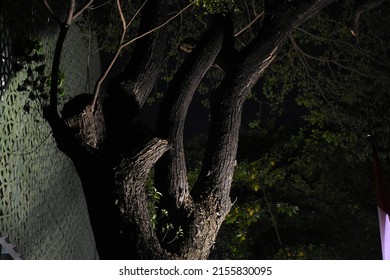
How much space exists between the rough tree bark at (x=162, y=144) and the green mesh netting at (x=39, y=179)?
608 mm

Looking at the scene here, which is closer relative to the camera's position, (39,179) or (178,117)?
(178,117)

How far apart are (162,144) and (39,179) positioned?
3.04 metres

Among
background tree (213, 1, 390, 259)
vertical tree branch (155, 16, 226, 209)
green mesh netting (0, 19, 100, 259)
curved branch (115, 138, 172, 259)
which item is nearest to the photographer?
curved branch (115, 138, 172, 259)

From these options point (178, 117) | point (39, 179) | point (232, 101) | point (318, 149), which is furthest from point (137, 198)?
point (318, 149)

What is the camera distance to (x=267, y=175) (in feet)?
35.3

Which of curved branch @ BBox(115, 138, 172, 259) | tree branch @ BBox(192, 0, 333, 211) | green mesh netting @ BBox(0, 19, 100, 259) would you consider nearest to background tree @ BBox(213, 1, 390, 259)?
tree branch @ BBox(192, 0, 333, 211)

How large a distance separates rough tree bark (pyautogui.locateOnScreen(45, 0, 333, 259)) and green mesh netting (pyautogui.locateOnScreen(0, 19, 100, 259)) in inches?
23.9

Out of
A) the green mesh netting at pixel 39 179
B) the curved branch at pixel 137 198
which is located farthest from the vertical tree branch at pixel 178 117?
the green mesh netting at pixel 39 179

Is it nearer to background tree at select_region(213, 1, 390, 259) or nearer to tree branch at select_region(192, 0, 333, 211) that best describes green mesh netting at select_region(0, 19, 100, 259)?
tree branch at select_region(192, 0, 333, 211)

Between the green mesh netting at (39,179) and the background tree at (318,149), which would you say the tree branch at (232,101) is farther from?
the background tree at (318,149)

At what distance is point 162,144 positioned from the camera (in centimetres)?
530

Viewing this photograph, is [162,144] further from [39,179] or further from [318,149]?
[318,149]

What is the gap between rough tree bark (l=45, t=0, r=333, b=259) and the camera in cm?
488

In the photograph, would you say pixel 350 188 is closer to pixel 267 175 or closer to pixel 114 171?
pixel 267 175
